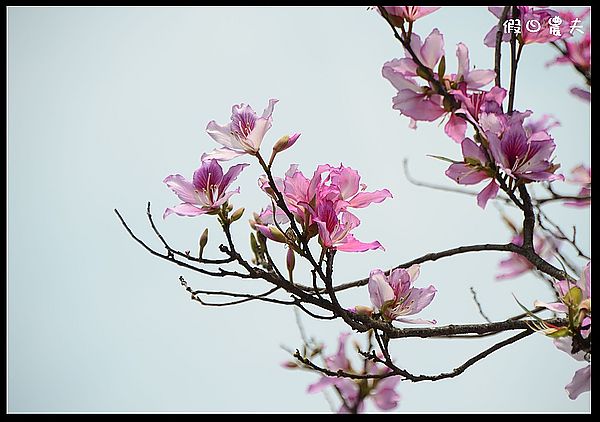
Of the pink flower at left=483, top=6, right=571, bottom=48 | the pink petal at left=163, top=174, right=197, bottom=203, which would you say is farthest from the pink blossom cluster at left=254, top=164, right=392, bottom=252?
the pink flower at left=483, top=6, right=571, bottom=48

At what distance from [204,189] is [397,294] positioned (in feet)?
1.03

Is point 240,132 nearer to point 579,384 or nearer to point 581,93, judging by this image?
point 579,384

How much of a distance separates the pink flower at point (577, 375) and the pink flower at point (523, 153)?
8.7 inches

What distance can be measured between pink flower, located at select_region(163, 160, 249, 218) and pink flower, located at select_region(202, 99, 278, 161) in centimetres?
2

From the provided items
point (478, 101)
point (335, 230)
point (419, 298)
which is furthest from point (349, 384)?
point (478, 101)

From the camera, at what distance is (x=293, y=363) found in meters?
1.31

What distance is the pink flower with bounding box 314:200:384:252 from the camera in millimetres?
827

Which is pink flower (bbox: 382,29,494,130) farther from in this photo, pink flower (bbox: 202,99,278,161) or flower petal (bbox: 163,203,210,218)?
flower petal (bbox: 163,203,210,218)

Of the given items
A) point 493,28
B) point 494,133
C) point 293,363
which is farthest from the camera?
point 293,363

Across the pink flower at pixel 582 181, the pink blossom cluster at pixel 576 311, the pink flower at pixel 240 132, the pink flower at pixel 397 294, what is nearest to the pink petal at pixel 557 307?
the pink blossom cluster at pixel 576 311

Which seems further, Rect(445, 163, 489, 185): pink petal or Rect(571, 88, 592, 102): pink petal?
Rect(571, 88, 592, 102): pink petal

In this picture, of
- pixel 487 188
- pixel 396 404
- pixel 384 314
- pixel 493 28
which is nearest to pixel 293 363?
Answer: pixel 396 404
